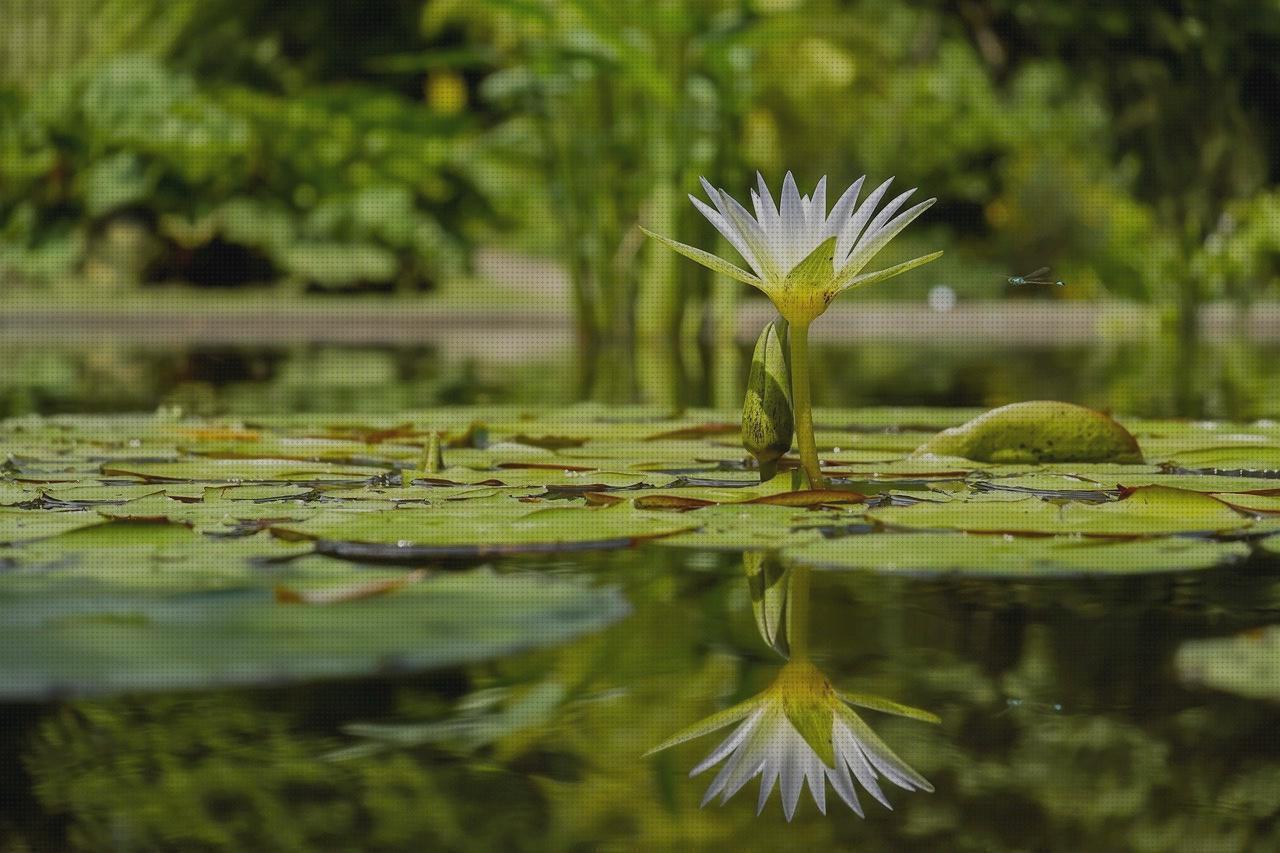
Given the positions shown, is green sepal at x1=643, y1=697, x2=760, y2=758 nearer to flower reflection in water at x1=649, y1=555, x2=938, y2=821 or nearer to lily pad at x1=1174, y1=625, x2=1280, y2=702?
flower reflection in water at x1=649, y1=555, x2=938, y2=821

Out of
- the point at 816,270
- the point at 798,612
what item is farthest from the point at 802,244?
the point at 798,612

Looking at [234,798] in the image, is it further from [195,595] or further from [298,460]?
[298,460]

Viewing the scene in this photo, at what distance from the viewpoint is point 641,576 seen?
1.50 meters

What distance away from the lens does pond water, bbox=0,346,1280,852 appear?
0.84 metres

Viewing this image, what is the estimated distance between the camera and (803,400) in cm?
182

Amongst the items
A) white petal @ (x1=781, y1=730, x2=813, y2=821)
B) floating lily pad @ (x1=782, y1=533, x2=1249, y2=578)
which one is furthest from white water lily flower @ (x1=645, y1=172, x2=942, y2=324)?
white petal @ (x1=781, y1=730, x2=813, y2=821)

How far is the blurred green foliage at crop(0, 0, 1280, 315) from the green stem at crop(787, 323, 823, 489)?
15.4 feet

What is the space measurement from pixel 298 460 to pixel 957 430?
0.85 metres

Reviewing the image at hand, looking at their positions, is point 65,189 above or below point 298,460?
above

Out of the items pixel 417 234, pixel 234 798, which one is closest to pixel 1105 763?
pixel 234 798

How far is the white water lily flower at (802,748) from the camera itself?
89 centimetres

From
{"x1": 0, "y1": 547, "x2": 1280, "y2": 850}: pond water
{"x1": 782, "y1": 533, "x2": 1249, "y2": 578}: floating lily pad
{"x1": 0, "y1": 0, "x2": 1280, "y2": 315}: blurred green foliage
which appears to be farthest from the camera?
{"x1": 0, "y1": 0, "x2": 1280, "y2": 315}: blurred green foliage

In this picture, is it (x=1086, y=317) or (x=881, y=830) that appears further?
(x=1086, y=317)

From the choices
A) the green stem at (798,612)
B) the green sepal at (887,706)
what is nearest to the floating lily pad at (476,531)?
the green stem at (798,612)
